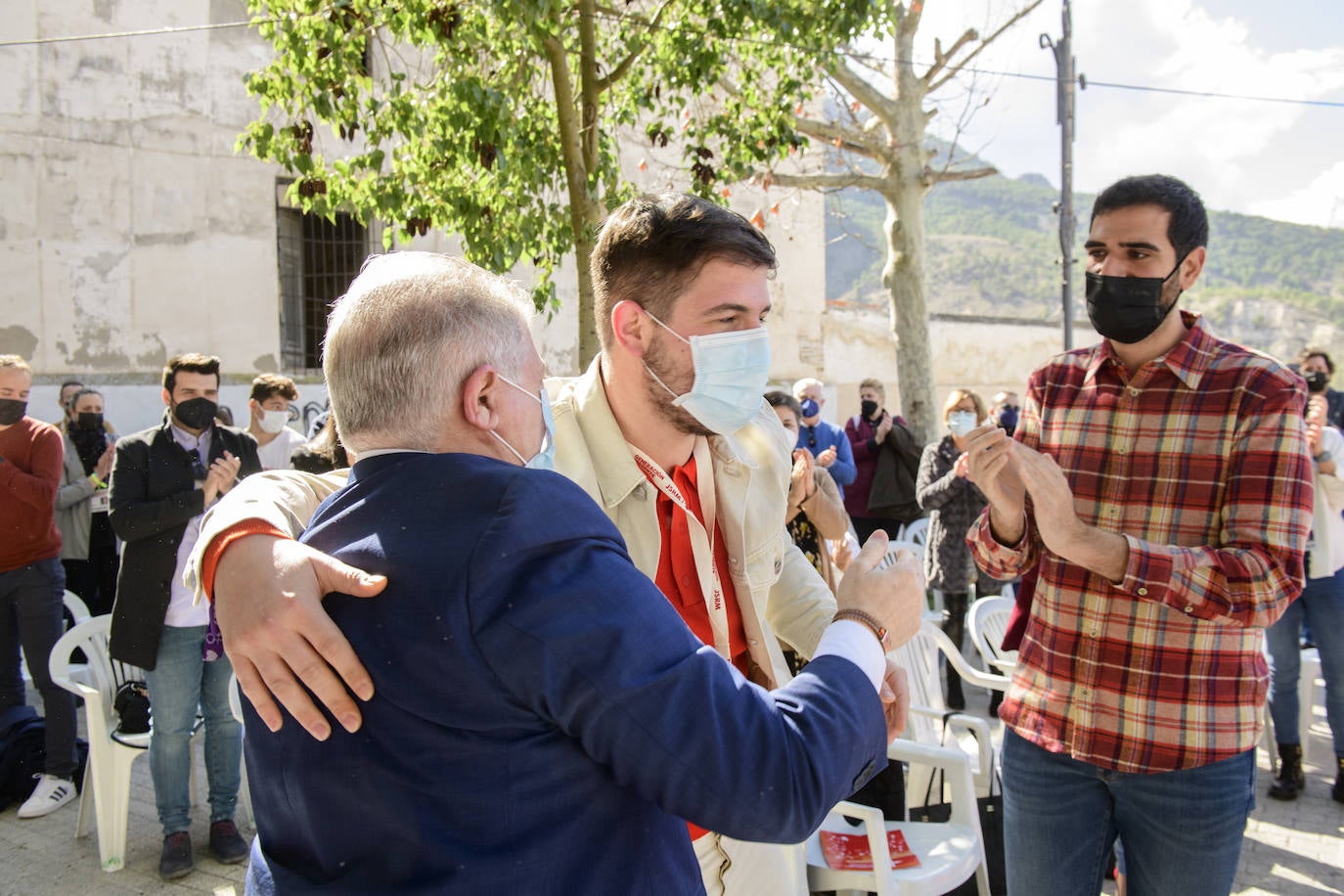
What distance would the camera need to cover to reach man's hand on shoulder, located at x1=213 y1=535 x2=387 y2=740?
1107 mm

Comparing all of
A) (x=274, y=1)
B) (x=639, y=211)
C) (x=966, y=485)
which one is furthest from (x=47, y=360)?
(x=639, y=211)

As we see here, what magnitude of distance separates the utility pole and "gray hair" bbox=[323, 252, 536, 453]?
14.0 metres

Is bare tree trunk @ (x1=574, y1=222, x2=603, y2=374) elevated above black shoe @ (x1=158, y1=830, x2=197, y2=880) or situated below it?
above

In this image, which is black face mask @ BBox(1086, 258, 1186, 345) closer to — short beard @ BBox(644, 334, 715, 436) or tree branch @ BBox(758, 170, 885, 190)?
short beard @ BBox(644, 334, 715, 436)

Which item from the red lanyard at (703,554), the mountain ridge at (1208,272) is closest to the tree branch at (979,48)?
the red lanyard at (703,554)

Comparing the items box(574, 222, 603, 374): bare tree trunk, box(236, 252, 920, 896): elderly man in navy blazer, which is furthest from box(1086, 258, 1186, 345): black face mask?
box(574, 222, 603, 374): bare tree trunk

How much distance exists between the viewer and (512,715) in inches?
42.7

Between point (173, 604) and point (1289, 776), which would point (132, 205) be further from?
point (1289, 776)

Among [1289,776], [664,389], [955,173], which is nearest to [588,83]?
[664,389]

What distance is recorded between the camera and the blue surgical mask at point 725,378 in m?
1.94

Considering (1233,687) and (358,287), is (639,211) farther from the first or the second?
(1233,687)

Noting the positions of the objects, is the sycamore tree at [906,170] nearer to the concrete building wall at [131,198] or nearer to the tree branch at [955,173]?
the tree branch at [955,173]

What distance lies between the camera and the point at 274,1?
16.5 feet

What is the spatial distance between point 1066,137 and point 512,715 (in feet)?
52.3
